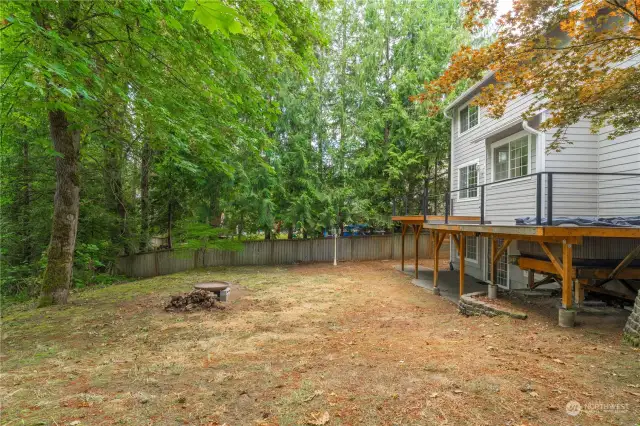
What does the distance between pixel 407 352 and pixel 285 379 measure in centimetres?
189

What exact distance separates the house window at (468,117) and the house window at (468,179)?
146 cm

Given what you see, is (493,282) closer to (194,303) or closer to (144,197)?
(194,303)

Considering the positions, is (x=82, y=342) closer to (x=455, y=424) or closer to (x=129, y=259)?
(x=455, y=424)

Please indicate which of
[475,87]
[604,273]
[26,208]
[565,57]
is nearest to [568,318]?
[604,273]

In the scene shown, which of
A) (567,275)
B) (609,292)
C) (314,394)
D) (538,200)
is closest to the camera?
(314,394)

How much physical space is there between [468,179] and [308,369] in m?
10.2

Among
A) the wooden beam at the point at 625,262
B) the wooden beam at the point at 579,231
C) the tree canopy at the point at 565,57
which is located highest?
the tree canopy at the point at 565,57

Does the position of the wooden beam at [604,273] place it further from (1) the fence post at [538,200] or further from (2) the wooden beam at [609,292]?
(1) the fence post at [538,200]

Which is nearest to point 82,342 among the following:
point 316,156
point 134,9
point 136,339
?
point 136,339

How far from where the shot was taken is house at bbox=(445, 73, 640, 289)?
6438 mm

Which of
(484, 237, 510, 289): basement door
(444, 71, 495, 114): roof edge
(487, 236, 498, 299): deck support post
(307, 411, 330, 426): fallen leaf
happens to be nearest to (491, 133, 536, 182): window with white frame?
(444, 71, 495, 114): roof edge

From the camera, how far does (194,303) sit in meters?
7.70

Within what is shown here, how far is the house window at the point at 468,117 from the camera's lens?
11545 millimetres

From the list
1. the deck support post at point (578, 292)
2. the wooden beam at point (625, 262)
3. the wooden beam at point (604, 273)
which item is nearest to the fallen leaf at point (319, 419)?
the wooden beam at point (604, 273)
